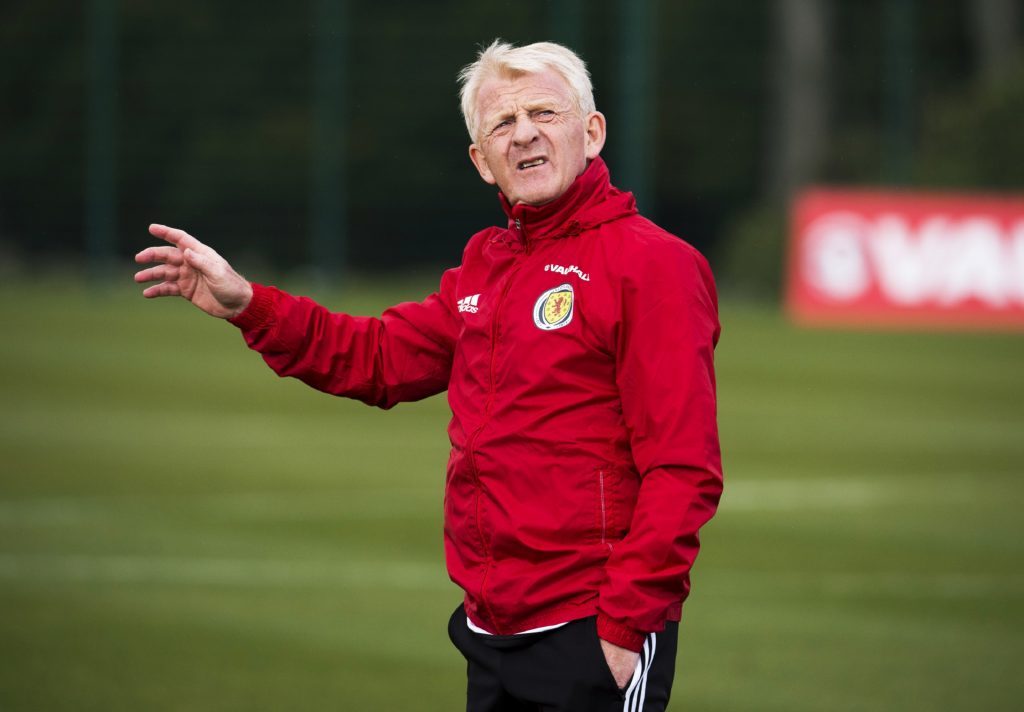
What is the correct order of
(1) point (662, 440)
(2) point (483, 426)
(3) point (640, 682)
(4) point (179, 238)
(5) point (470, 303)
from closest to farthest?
(1) point (662, 440) → (3) point (640, 682) → (2) point (483, 426) → (5) point (470, 303) → (4) point (179, 238)

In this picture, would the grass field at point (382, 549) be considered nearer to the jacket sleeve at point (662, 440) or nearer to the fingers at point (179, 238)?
the fingers at point (179, 238)

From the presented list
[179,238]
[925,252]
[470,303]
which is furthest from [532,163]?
[925,252]

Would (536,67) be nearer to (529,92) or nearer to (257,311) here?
(529,92)

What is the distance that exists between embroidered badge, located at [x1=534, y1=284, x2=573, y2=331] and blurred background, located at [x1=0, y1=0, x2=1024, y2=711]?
3268 millimetres

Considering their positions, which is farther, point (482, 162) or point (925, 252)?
point (925, 252)

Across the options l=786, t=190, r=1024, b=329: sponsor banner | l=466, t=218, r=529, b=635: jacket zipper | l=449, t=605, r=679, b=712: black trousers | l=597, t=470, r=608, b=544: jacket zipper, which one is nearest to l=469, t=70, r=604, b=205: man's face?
l=466, t=218, r=529, b=635: jacket zipper

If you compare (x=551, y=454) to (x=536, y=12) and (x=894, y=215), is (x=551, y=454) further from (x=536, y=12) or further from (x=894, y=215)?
(x=536, y=12)

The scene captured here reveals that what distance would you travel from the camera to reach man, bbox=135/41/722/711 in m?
3.70

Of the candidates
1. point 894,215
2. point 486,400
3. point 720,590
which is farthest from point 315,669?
point 894,215

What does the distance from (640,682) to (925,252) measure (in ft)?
60.0

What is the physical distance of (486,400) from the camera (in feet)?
12.9

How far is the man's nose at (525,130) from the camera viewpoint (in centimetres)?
394

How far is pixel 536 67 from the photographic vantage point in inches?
155

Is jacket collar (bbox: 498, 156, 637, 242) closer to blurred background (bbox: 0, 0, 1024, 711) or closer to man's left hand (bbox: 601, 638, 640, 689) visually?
man's left hand (bbox: 601, 638, 640, 689)
